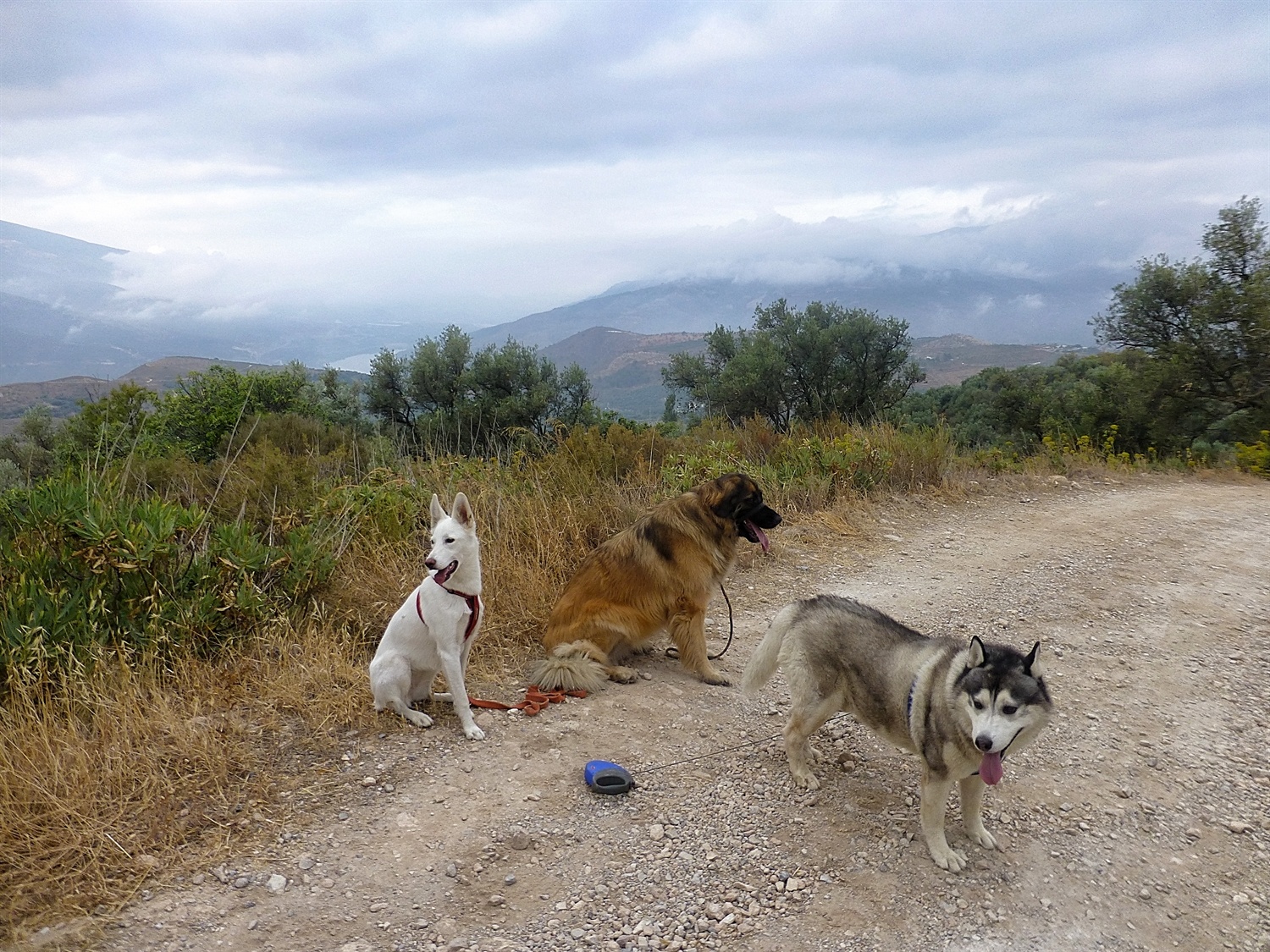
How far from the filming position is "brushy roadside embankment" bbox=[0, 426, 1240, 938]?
3330 millimetres

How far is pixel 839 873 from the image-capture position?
336 centimetres

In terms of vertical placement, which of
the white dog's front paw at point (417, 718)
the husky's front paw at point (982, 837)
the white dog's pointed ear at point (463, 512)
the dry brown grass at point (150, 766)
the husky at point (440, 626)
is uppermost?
the white dog's pointed ear at point (463, 512)

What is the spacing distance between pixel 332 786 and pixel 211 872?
2.33ft

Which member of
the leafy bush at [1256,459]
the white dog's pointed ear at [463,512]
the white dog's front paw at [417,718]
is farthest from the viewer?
the leafy bush at [1256,459]

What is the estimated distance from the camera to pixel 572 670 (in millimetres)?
4992

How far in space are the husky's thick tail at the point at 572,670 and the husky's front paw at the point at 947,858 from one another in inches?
91.7

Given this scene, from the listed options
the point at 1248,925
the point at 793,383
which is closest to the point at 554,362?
the point at 793,383

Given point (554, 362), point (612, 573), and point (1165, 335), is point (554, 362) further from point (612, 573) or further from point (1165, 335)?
point (612, 573)

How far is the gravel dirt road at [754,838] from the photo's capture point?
303 centimetres

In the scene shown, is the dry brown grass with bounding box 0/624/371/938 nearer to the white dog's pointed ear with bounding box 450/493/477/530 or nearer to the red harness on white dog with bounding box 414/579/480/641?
the red harness on white dog with bounding box 414/579/480/641

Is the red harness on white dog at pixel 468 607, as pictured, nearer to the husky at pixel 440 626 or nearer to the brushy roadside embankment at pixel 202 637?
the husky at pixel 440 626

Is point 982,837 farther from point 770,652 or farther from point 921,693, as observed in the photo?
point 770,652

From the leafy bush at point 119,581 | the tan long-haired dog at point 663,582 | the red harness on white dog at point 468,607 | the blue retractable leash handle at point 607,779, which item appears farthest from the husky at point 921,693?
the leafy bush at point 119,581

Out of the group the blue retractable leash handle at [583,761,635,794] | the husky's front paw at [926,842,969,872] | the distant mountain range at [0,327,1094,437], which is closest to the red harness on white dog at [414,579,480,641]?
the blue retractable leash handle at [583,761,635,794]
